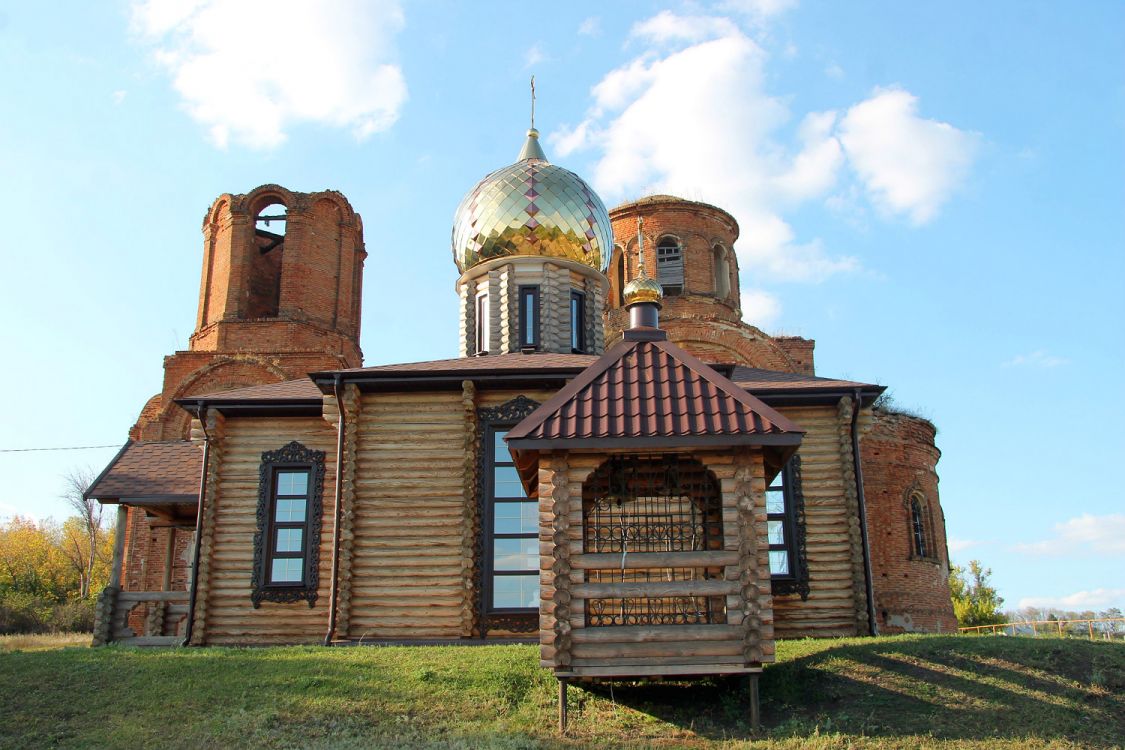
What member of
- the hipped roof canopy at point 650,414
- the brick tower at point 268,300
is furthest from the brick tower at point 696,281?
the hipped roof canopy at point 650,414

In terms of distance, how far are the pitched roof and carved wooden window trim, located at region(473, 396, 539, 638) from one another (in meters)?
4.83

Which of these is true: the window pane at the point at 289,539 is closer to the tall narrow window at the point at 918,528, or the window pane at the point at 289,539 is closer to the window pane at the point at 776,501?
the window pane at the point at 776,501

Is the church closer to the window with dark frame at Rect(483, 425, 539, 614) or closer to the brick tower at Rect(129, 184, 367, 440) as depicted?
the window with dark frame at Rect(483, 425, 539, 614)

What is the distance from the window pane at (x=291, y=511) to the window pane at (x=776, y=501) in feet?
22.6

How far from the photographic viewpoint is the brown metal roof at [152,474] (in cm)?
1675

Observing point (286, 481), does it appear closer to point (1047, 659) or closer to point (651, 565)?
point (651, 565)

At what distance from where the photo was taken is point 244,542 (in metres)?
15.5

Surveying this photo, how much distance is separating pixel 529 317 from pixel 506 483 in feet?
17.4

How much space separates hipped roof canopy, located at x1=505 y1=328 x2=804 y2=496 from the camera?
9570 mm

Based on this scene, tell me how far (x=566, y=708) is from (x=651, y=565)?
5.14 ft

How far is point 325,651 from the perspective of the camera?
12750 millimetres

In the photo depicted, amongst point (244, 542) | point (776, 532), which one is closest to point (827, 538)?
point (776, 532)

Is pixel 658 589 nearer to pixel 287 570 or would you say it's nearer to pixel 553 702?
pixel 553 702

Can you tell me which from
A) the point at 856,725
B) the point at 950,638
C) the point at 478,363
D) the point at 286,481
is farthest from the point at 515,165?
the point at 856,725
